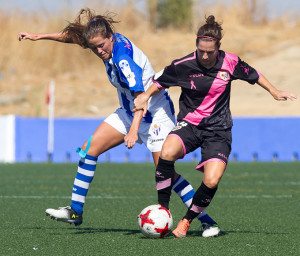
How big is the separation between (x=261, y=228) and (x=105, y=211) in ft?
7.14

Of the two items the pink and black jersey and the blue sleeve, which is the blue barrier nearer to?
the pink and black jersey

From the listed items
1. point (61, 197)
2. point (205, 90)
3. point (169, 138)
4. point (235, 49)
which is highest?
point (235, 49)

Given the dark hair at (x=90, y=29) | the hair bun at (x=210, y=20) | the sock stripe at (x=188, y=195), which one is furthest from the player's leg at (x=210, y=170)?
the dark hair at (x=90, y=29)

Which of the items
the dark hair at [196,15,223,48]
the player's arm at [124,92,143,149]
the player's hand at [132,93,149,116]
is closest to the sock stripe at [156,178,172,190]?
the player's arm at [124,92,143,149]

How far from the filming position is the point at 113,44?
6.43 metres

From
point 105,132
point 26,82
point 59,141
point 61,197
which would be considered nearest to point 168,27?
point 26,82

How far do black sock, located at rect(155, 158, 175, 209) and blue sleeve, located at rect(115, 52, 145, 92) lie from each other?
0.65 m

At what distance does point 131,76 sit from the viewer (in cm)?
615

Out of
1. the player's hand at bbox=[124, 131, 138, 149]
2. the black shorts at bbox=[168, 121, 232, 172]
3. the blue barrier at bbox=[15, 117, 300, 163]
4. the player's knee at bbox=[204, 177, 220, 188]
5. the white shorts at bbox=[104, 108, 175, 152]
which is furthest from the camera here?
the blue barrier at bbox=[15, 117, 300, 163]

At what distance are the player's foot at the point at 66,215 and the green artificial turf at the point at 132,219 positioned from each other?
11 centimetres

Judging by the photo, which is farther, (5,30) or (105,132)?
(5,30)

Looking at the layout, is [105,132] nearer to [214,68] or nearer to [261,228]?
[214,68]

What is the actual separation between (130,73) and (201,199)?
1206 millimetres

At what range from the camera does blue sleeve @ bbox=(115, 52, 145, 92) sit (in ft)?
20.2
